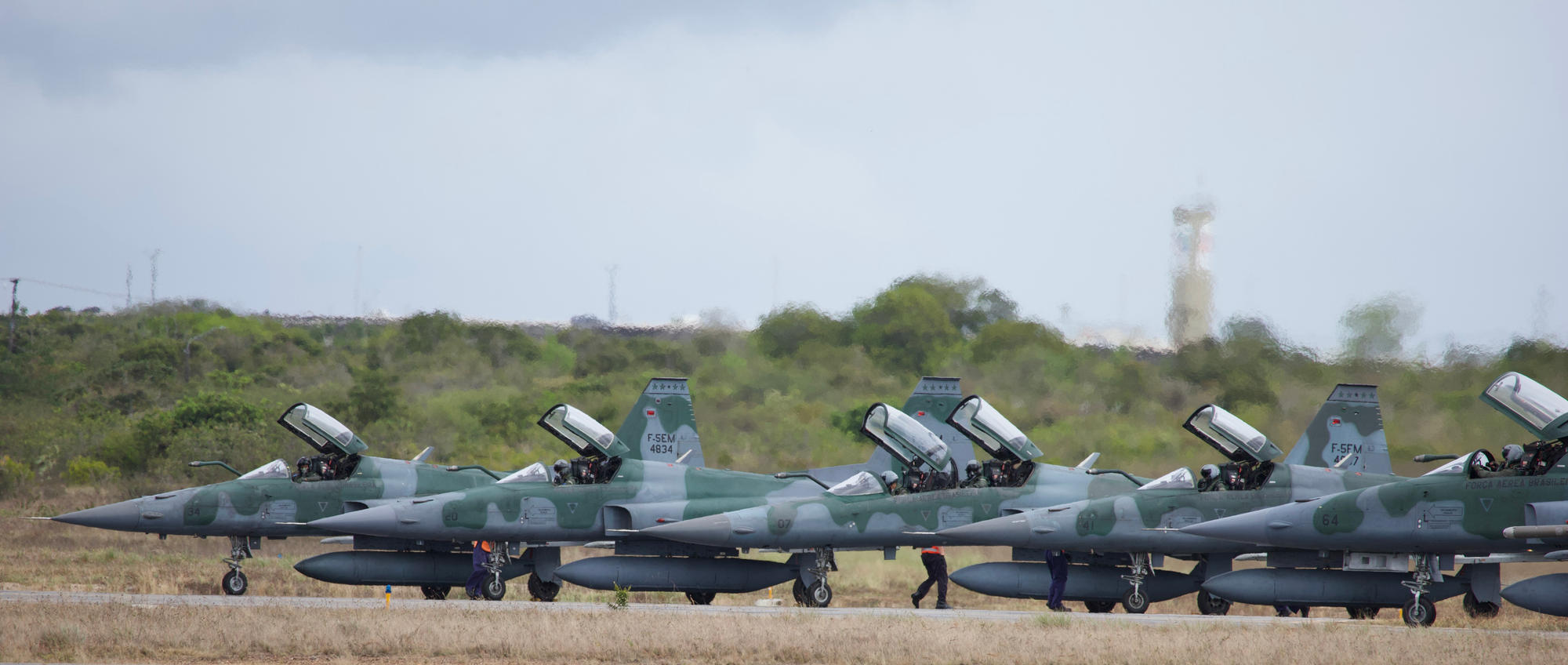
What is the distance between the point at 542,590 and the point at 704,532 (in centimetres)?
334

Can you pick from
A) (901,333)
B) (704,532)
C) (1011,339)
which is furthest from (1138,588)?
(901,333)

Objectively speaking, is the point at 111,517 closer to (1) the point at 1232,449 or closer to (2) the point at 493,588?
(2) the point at 493,588

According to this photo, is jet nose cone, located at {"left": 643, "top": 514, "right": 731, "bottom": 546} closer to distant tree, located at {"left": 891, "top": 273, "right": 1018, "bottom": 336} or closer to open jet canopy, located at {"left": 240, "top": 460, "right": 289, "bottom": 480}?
open jet canopy, located at {"left": 240, "top": 460, "right": 289, "bottom": 480}

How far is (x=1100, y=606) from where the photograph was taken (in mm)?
20141

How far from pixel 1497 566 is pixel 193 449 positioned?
29.7m

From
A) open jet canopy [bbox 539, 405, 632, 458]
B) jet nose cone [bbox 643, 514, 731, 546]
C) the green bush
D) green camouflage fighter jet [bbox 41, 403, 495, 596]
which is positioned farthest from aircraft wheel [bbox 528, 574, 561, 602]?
the green bush

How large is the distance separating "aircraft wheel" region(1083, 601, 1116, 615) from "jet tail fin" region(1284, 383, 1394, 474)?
3.91 meters

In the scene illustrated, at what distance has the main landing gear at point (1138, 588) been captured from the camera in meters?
19.5

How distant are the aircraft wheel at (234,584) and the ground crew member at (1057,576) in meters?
11.6

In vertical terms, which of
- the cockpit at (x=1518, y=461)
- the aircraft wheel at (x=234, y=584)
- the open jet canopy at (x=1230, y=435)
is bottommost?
the aircraft wheel at (x=234, y=584)

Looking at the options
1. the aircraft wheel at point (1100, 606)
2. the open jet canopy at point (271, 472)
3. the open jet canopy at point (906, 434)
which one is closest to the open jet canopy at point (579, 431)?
the open jet canopy at point (906, 434)

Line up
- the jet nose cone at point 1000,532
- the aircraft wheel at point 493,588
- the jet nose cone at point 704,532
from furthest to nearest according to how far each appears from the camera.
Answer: the aircraft wheel at point 493,588
the jet nose cone at point 704,532
the jet nose cone at point 1000,532

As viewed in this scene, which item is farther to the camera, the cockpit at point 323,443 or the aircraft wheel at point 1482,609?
the cockpit at point 323,443

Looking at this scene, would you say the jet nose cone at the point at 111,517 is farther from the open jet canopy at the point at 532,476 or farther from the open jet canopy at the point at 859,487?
the open jet canopy at the point at 859,487
